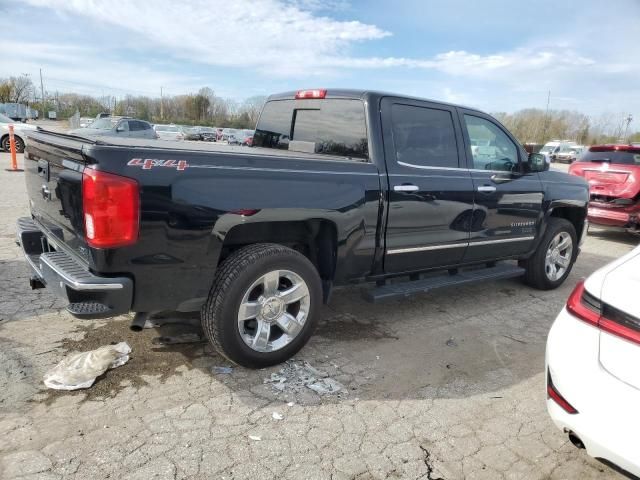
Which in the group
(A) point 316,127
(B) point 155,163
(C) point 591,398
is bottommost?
(C) point 591,398

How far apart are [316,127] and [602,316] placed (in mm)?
2810

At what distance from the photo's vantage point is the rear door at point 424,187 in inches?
151

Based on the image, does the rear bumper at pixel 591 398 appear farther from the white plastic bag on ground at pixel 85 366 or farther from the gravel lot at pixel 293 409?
the white plastic bag on ground at pixel 85 366

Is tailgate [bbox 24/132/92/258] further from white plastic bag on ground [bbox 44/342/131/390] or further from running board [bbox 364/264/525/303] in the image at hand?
running board [bbox 364/264/525/303]

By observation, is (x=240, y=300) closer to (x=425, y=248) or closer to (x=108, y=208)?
(x=108, y=208)

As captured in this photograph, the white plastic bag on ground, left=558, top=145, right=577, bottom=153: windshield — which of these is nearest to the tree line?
left=558, top=145, right=577, bottom=153: windshield

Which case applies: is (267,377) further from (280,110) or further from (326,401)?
(280,110)

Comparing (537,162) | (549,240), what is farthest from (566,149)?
(537,162)

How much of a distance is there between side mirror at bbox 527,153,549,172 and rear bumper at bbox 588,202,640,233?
4336 mm

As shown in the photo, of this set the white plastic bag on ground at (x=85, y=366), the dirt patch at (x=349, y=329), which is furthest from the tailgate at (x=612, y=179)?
the white plastic bag on ground at (x=85, y=366)

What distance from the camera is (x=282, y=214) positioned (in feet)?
10.5

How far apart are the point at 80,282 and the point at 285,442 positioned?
4.69ft

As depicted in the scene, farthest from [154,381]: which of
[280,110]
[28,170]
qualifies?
[280,110]

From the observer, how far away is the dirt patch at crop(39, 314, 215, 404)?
119 inches
